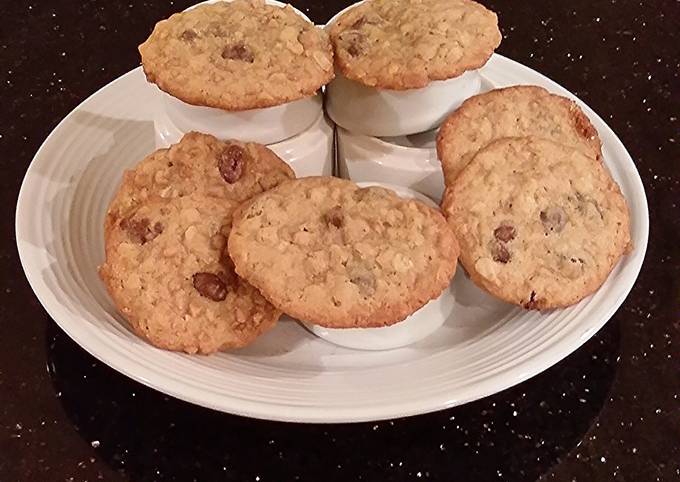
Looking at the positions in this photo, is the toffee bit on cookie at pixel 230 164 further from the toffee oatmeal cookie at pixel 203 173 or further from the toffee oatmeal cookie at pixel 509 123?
the toffee oatmeal cookie at pixel 509 123

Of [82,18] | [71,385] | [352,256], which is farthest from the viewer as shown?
[82,18]

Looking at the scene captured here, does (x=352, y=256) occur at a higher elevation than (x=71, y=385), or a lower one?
higher

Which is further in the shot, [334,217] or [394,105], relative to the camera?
[394,105]


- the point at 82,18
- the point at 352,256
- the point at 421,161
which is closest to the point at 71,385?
the point at 352,256

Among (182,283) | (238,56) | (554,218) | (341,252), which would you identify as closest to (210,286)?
(182,283)

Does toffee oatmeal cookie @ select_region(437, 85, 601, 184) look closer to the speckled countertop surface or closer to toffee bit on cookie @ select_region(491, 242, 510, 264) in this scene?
toffee bit on cookie @ select_region(491, 242, 510, 264)

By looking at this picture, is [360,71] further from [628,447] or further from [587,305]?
[628,447]

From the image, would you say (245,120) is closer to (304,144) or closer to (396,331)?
(304,144)
